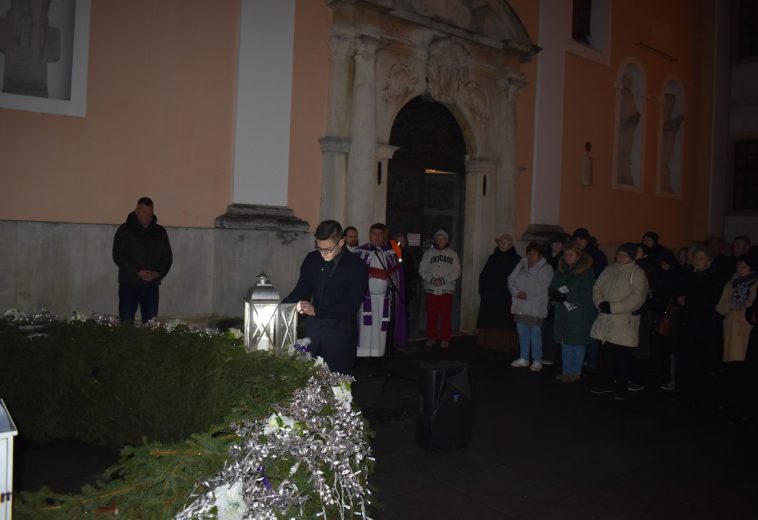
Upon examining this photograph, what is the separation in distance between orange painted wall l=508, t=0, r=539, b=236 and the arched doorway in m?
1.39

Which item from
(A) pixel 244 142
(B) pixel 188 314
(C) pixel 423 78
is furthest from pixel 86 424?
(C) pixel 423 78

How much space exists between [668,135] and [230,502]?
16.9 meters

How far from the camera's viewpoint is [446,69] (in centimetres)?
1079

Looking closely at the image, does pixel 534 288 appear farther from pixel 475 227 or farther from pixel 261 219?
pixel 261 219

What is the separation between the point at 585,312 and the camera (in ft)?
25.3

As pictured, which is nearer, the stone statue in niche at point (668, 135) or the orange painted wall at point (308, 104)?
the orange painted wall at point (308, 104)

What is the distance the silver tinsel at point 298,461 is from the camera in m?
2.27

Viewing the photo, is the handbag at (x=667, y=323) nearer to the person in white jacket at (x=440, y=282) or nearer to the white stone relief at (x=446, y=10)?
the person in white jacket at (x=440, y=282)

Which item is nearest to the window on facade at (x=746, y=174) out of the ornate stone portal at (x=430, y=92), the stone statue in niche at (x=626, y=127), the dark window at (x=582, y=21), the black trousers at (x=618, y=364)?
the stone statue in niche at (x=626, y=127)

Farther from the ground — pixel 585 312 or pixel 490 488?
pixel 585 312

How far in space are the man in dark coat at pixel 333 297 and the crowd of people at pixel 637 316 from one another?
3633 millimetres

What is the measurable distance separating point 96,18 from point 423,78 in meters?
5.11

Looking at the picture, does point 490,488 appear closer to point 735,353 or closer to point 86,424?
point 86,424

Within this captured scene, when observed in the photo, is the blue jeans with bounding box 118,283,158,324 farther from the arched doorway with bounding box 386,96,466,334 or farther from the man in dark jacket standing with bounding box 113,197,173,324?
the arched doorway with bounding box 386,96,466,334
